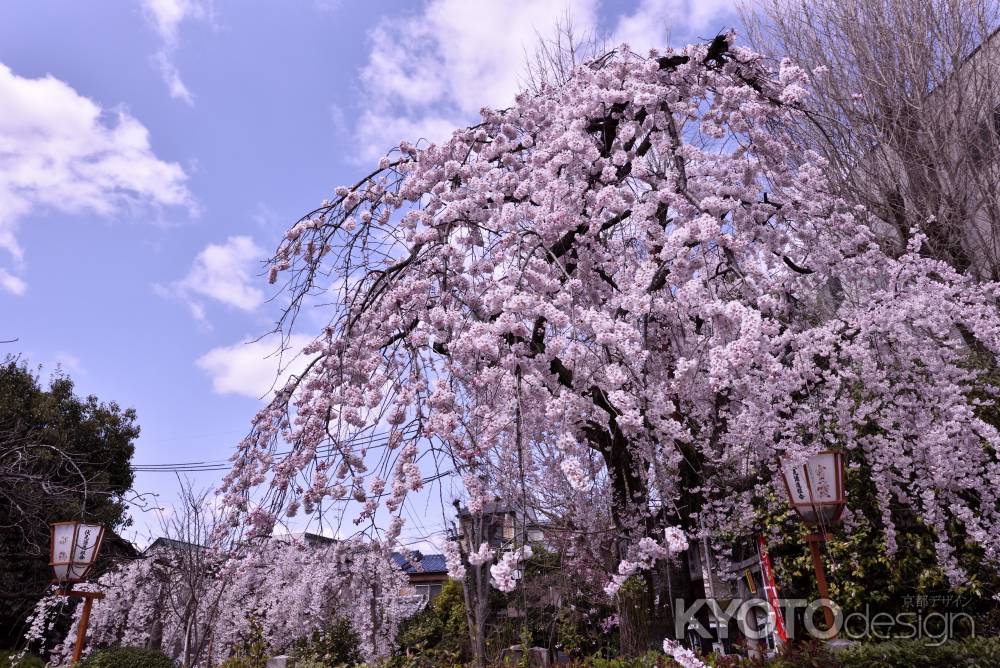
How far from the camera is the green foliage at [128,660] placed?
24.4 feet

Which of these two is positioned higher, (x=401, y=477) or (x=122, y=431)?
(x=122, y=431)

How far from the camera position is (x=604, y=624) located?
1105 cm

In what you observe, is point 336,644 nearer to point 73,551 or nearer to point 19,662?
point 19,662

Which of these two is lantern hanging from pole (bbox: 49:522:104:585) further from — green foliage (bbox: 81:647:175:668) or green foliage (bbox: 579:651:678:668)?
green foliage (bbox: 579:651:678:668)

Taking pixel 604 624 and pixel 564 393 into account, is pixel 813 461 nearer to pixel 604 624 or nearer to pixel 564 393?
pixel 564 393

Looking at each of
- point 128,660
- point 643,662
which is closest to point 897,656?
point 643,662

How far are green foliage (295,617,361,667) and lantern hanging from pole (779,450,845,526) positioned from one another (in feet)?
28.7

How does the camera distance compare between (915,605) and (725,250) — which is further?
(915,605)

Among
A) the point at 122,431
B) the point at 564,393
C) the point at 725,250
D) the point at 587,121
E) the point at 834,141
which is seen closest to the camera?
the point at 564,393

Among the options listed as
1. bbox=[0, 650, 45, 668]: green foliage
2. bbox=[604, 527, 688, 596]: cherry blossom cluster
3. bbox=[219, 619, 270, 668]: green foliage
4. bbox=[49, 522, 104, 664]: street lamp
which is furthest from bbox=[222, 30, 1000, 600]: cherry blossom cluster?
bbox=[0, 650, 45, 668]: green foliage

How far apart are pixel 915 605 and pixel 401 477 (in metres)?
5.35

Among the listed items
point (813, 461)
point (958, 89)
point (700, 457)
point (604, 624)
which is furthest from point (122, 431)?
point (958, 89)

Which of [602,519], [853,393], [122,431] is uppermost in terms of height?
[122,431]

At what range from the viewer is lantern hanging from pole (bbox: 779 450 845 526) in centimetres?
450
